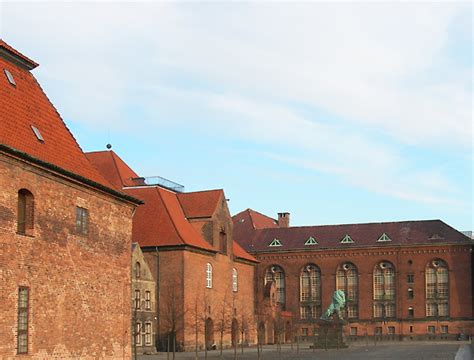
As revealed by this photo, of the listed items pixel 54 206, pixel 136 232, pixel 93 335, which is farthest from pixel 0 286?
pixel 136 232

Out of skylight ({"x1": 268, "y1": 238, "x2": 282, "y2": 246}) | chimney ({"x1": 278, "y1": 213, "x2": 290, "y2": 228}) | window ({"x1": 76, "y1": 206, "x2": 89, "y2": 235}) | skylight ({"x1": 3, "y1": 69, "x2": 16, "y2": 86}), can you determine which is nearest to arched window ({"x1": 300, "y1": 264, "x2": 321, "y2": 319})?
skylight ({"x1": 268, "y1": 238, "x2": 282, "y2": 246})

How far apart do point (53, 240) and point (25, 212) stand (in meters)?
1.75

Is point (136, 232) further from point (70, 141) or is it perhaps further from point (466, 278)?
point (466, 278)

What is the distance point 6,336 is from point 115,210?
886cm

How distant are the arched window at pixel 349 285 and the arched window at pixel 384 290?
93.1 inches

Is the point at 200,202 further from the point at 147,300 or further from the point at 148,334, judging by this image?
the point at 148,334

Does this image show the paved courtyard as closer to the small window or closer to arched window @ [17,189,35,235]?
arched window @ [17,189,35,235]

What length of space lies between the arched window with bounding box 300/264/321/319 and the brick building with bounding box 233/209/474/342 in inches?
4.7

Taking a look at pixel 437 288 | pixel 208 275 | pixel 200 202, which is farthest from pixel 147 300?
pixel 437 288

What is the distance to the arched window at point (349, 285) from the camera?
318 ft

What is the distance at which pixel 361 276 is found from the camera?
9675 centimetres

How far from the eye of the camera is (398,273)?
9519 centimetres

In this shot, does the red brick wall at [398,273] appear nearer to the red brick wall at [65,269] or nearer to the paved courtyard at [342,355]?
the paved courtyard at [342,355]

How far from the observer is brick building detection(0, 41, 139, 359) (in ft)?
85.6
